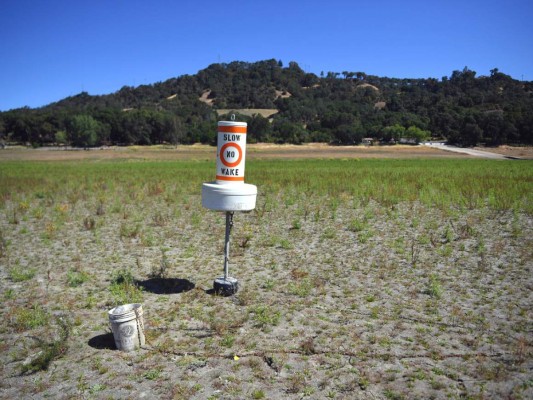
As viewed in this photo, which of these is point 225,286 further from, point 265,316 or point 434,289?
point 434,289

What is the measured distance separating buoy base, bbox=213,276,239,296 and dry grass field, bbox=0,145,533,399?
153 millimetres

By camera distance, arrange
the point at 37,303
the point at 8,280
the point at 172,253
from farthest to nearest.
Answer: the point at 172,253 < the point at 8,280 < the point at 37,303

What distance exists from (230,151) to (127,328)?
3.07 m

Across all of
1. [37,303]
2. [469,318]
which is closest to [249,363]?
[469,318]

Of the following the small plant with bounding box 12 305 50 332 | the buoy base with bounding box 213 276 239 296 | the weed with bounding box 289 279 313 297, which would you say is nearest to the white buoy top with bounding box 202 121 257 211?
the buoy base with bounding box 213 276 239 296

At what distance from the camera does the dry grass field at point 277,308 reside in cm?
464

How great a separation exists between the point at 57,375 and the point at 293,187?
21207mm

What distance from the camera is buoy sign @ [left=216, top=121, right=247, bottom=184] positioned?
6605mm

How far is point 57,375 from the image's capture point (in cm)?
484

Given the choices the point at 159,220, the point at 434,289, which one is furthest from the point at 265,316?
the point at 159,220

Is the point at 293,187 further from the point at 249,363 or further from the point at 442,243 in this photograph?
the point at 249,363

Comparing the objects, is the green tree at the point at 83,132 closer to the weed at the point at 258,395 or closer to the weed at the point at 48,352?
the weed at the point at 48,352

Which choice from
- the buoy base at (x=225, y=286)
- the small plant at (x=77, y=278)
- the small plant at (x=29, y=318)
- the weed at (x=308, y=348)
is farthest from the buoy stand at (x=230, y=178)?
the small plant at (x=77, y=278)

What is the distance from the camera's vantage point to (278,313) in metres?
6.54
